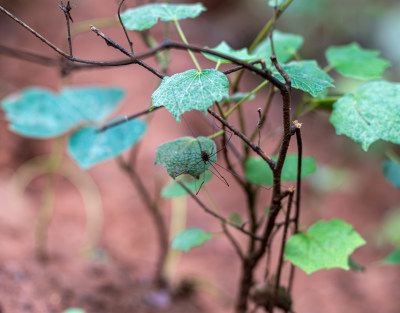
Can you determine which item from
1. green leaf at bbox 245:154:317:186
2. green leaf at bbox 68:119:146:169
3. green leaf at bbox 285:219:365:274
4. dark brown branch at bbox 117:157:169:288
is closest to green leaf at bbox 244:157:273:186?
green leaf at bbox 245:154:317:186

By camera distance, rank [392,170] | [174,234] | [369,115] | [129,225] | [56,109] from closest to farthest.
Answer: [369,115] < [392,170] < [56,109] < [174,234] < [129,225]

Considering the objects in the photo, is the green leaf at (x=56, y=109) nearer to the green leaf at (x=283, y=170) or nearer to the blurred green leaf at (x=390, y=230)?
the green leaf at (x=283, y=170)

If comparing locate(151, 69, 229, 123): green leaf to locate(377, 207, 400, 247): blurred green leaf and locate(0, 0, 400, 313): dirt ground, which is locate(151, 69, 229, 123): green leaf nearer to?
locate(0, 0, 400, 313): dirt ground

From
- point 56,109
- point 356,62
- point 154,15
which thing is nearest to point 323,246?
point 356,62

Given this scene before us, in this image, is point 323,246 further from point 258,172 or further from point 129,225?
point 129,225

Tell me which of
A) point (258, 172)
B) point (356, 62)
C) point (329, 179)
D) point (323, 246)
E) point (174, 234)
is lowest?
point (323, 246)

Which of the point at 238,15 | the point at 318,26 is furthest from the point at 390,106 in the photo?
the point at 238,15

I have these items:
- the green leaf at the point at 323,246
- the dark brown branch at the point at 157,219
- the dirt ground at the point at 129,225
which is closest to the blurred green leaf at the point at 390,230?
the dirt ground at the point at 129,225
